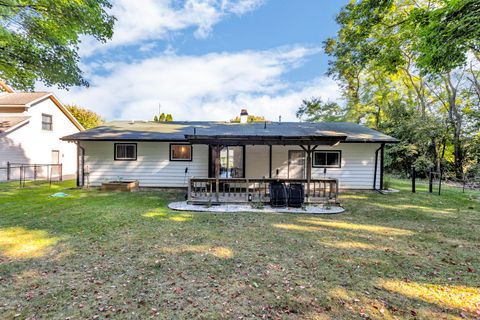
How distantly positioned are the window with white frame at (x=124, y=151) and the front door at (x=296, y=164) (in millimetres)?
7332

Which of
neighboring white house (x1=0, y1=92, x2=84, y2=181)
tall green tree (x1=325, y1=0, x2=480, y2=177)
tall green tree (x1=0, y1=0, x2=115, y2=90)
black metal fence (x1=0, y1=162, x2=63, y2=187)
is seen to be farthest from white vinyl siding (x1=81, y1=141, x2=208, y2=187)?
tall green tree (x1=325, y1=0, x2=480, y2=177)

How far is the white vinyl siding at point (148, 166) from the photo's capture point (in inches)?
399

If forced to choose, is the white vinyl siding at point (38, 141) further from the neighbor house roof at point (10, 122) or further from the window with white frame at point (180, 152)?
the window with white frame at point (180, 152)

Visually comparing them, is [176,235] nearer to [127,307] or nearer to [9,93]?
[127,307]

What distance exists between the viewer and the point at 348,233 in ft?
16.4

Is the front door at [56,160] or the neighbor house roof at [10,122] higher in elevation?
the neighbor house roof at [10,122]

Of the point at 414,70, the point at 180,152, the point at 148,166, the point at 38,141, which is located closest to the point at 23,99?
the point at 38,141

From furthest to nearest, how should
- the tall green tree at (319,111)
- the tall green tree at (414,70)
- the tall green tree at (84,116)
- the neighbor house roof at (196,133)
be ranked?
the tall green tree at (84,116), the tall green tree at (319,111), the neighbor house roof at (196,133), the tall green tree at (414,70)

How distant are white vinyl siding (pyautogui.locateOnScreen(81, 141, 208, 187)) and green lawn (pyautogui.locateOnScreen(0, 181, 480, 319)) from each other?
148 inches

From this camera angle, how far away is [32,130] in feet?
47.7

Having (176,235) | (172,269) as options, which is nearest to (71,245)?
(176,235)

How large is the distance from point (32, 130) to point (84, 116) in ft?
41.9

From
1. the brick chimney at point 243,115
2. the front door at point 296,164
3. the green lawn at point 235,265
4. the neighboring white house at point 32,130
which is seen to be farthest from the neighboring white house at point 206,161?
the neighboring white house at point 32,130

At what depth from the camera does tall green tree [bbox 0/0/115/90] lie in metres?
7.80
